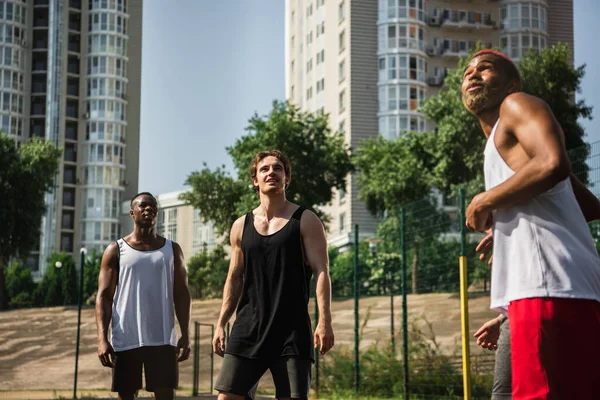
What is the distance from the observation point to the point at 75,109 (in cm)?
9075

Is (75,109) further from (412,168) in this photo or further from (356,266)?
(356,266)

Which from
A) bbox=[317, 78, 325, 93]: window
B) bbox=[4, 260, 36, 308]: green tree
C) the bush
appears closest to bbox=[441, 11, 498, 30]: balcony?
bbox=[317, 78, 325, 93]: window

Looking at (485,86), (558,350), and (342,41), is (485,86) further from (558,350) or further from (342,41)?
(342,41)

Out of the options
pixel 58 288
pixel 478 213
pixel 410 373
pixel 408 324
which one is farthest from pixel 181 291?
pixel 58 288

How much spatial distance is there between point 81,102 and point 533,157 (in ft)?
295

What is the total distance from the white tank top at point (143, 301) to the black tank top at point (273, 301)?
173cm

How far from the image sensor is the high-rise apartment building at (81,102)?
8831cm

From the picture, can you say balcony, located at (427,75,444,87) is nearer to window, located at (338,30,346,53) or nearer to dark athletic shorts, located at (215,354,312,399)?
window, located at (338,30,346,53)

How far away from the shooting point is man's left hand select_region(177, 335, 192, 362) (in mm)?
7711

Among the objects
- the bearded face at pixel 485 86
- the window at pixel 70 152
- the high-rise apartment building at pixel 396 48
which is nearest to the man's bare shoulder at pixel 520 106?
the bearded face at pixel 485 86

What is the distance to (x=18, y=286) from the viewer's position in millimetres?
69562

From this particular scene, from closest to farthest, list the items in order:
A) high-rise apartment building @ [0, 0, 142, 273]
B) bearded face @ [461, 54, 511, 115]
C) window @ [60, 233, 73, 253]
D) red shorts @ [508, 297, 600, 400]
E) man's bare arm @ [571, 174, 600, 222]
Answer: red shorts @ [508, 297, 600, 400] < bearded face @ [461, 54, 511, 115] < man's bare arm @ [571, 174, 600, 222] < high-rise apartment building @ [0, 0, 142, 273] < window @ [60, 233, 73, 253]

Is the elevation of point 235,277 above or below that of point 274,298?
above

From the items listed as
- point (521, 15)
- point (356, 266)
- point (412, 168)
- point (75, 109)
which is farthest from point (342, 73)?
point (356, 266)
